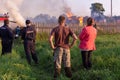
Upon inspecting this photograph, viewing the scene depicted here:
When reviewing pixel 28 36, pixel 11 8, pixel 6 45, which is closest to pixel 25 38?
pixel 28 36

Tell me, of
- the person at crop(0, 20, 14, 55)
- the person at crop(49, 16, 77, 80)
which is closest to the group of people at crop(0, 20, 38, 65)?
the person at crop(0, 20, 14, 55)

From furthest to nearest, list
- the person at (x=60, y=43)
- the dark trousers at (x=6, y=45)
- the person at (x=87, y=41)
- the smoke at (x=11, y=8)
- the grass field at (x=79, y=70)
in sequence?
the smoke at (x=11, y=8), the dark trousers at (x=6, y=45), the person at (x=87, y=41), the person at (x=60, y=43), the grass field at (x=79, y=70)

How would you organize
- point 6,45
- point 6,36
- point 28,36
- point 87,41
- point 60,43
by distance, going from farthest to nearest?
1. point 6,45
2. point 6,36
3. point 28,36
4. point 87,41
5. point 60,43

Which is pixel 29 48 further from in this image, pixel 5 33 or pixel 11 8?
pixel 11 8

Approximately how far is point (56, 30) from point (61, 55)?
79cm

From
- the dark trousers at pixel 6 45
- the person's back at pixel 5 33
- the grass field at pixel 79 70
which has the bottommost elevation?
the grass field at pixel 79 70

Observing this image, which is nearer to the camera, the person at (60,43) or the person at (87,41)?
the person at (60,43)

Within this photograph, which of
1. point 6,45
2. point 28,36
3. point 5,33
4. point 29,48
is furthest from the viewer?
point 6,45

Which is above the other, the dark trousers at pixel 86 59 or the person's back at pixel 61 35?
the person's back at pixel 61 35

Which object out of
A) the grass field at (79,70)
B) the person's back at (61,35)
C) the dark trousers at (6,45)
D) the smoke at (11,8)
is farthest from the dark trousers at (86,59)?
the smoke at (11,8)

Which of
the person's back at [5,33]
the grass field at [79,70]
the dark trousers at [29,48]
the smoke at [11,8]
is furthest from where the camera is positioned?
the smoke at [11,8]

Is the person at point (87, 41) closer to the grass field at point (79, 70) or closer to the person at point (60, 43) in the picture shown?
the grass field at point (79, 70)

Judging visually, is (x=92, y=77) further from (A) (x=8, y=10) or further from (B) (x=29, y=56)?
(A) (x=8, y=10)

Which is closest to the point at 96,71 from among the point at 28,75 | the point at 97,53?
the point at 28,75
